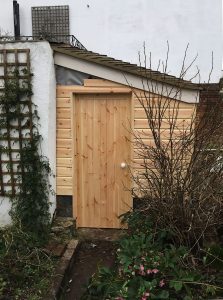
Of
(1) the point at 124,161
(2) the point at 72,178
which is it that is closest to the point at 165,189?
(1) the point at 124,161

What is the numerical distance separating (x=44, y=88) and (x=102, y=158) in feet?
5.29

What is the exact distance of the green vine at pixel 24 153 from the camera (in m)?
6.18

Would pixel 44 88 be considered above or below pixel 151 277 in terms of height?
above

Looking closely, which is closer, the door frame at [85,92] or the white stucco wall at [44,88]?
the white stucco wall at [44,88]

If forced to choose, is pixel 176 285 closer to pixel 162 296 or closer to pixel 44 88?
pixel 162 296

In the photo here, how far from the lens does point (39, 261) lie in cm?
555

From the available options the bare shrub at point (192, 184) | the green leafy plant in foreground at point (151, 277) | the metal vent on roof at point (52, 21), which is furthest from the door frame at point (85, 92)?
the metal vent on roof at point (52, 21)

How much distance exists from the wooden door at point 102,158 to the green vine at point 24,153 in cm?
76

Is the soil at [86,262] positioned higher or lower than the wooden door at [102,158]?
lower

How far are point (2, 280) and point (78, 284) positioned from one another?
1.21 metres

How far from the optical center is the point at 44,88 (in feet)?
20.5

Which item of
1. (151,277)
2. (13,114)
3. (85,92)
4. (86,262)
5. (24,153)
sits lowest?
(86,262)

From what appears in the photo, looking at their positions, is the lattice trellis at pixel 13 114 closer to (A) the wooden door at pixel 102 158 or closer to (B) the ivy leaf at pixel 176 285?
(A) the wooden door at pixel 102 158

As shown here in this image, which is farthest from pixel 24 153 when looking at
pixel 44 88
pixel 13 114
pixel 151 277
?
pixel 151 277
